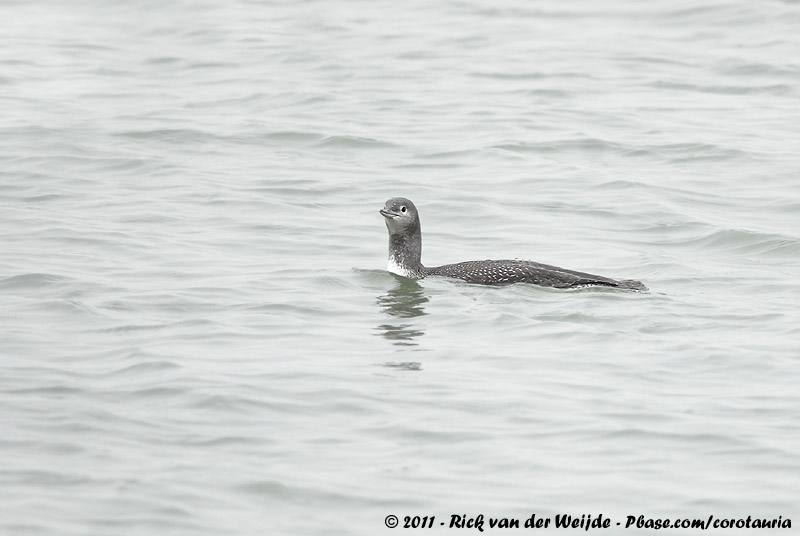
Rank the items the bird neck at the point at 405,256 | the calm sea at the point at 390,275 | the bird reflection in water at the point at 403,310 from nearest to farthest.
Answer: the calm sea at the point at 390,275 < the bird reflection in water at the point at 403,310 < the bird neck at the point at 405,256

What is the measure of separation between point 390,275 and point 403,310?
128 centimetres

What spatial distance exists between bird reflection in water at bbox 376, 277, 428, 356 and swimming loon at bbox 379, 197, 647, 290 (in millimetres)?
Answer: 203

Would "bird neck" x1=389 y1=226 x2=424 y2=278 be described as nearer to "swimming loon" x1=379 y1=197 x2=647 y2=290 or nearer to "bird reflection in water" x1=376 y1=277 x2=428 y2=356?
"swimming loon" x1=379 y1=197 x2=647 y2=290

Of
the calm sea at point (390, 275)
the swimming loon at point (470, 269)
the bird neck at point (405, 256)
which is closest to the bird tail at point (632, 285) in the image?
the swimming loon at point (470, 269)

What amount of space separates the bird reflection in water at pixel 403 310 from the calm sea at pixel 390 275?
0.13 feet

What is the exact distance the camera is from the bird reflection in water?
1040 cm

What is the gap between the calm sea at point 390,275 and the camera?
24.6 ft

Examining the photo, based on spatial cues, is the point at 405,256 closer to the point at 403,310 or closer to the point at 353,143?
the point at 403,310

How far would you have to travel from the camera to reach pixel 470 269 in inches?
475

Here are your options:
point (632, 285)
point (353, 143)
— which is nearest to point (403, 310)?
point (632, 285)

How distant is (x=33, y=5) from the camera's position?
2870 centimetres

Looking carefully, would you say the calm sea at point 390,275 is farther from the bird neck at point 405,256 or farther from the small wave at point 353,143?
the bird neck at point 405,256

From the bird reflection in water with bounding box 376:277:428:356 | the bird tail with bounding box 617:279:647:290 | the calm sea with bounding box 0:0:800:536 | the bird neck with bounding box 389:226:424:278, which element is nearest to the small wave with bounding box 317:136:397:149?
the calm sea with bounding box 0:0:800:536

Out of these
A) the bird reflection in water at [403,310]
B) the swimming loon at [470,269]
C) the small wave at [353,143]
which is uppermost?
the swimming loon at [470,269]
